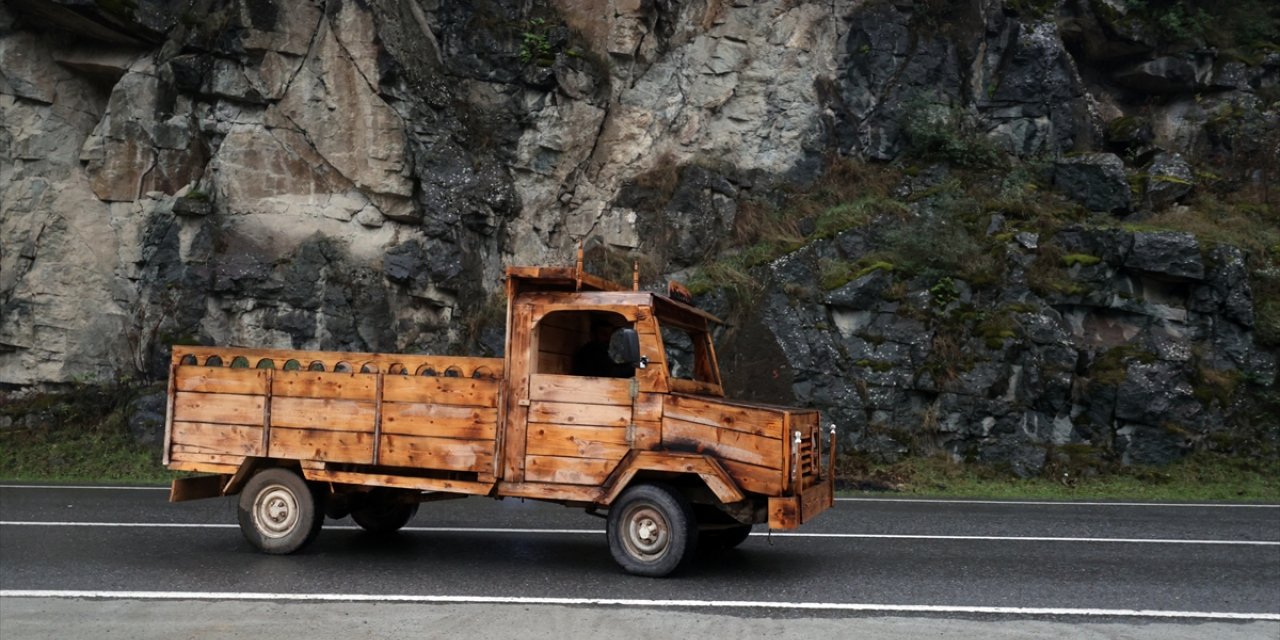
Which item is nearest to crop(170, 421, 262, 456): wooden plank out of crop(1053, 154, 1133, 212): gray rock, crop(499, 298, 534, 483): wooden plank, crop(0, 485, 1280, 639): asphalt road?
crop(0, 485, 1280, 639): asphalt road

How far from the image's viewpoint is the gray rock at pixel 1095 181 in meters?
19.2

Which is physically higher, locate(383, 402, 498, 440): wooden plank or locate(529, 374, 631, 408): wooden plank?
locate(529, 374, 631, 408): wooden plank

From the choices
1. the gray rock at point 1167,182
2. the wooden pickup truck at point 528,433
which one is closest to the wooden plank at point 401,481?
the wooden pickup truck at point 528,433

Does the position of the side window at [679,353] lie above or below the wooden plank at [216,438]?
above

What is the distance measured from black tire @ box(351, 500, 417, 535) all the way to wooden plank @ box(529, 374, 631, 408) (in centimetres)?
237

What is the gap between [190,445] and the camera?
29.9ft

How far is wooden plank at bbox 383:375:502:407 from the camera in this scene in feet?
27.9

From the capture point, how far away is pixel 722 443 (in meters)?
8.02

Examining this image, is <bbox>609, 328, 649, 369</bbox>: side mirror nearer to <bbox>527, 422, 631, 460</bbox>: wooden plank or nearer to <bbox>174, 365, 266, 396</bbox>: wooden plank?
<bbox>527, 422, 631, 460</bbox>: wooden plank

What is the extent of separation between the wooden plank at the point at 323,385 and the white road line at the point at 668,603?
6.38ft

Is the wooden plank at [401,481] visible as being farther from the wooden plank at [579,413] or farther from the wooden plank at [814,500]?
the wooden plank at [814,500]

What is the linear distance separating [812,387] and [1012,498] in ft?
12.0

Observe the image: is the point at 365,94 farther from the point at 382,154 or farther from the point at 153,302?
the point at 153,302

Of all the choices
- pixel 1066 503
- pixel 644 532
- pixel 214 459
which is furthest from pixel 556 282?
pixel 1066 503
